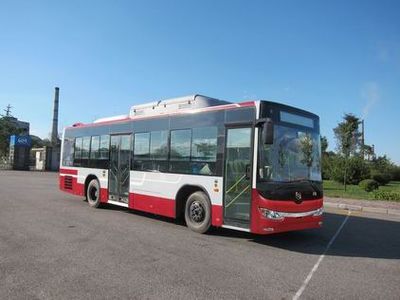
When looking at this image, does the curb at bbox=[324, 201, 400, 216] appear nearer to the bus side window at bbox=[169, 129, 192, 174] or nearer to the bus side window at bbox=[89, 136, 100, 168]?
the bus side window at bbox=[169, 129, 192, 174]

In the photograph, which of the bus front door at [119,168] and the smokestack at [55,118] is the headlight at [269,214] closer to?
the bus front door at [119,168]

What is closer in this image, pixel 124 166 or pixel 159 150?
pixel 159 150

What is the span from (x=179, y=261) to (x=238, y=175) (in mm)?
2639

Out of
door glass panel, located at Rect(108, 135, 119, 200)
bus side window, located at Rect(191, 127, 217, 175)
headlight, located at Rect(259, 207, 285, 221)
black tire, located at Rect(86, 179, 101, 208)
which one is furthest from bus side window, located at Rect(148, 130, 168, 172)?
headlight, located at Rect(259, 207, 285, 221)

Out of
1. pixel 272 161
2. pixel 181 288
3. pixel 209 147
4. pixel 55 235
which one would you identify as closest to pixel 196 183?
pixel 209 147

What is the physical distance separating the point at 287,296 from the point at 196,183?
498 cm

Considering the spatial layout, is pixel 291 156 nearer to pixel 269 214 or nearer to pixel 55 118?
pixel 269 214

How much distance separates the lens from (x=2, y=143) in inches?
2808

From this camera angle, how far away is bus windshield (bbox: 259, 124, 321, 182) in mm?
8898

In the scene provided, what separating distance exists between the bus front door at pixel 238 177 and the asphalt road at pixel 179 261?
2.00 feet

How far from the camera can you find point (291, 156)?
9289mm

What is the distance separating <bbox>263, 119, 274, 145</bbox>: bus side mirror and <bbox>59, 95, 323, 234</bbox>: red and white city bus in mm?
20

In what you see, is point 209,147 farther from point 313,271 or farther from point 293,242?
point 313,271

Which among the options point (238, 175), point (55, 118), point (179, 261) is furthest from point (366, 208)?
point (55, 118)
